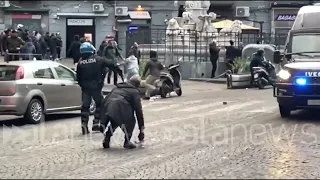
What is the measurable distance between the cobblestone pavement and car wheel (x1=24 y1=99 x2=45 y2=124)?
24 cm

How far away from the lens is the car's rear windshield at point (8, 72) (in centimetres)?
1459

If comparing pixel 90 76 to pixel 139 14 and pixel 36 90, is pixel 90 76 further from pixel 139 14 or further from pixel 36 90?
pixel 139 14

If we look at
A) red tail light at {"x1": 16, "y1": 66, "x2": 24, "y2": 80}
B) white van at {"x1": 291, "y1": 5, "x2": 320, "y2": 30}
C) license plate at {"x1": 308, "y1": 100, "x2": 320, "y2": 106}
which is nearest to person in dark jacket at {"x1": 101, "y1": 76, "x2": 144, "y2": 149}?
red tail light at {"x1": 16, "y1": 66, "x2": 24, "y2": 80}

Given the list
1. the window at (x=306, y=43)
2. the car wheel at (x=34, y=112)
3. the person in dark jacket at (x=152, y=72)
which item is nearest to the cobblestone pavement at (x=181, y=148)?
the car wheel at (x=34, y=112)

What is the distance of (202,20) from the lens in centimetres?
3095

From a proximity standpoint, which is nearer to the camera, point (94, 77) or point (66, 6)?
point (94, 77)

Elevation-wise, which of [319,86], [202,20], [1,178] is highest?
[202,20]

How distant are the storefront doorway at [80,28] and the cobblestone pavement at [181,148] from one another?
94.6 feet

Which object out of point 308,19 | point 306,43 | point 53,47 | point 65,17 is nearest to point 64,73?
point 306,43

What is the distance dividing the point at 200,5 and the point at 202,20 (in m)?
1.09

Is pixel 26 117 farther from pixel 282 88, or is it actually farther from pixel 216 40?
pixel 216 40

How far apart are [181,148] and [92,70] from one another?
2.71 metres

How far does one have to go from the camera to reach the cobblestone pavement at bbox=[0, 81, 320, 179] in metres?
9.23

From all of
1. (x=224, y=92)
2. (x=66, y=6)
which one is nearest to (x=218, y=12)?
(x=66, y=6)
